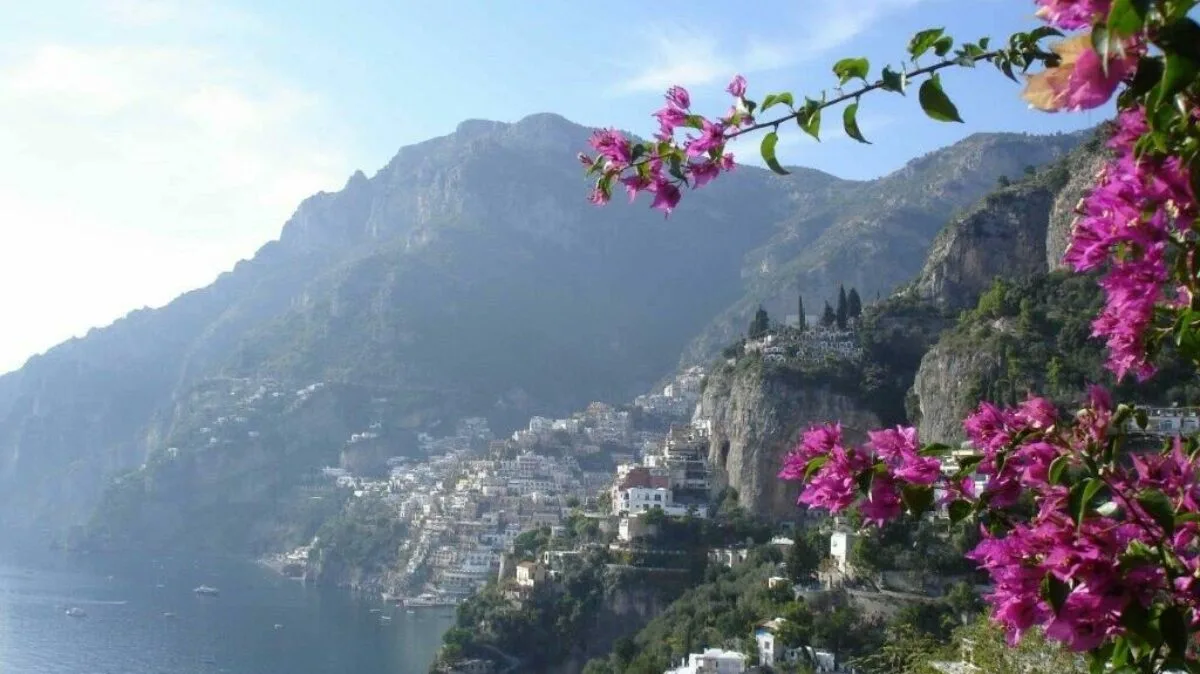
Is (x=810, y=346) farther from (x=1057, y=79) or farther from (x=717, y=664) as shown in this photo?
(x=1057, y=79)

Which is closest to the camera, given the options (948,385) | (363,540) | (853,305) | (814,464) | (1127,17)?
(1127,17)

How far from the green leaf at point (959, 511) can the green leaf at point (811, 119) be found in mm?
444

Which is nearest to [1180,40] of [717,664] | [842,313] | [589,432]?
[717,664]

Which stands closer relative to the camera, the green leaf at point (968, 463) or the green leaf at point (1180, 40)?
the green leaf at point (1180, 40)

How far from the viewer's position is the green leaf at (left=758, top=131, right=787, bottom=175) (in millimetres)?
1379

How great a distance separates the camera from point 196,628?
122 feet

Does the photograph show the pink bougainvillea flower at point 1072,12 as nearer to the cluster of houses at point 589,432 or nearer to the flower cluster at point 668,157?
the flower cluster at point 668,157

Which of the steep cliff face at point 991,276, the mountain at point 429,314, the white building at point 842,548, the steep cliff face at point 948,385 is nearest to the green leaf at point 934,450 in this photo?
the white building at point 842,548

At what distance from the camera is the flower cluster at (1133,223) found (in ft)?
3.28

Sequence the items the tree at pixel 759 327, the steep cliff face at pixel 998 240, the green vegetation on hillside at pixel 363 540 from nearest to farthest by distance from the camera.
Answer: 1. the steep cliff face at pixel 998 240
2. the tree at pixel 759 327
3. the green vegetation on hillside at pixel 363 540

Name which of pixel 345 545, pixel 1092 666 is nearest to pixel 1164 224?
pixel 1092 666

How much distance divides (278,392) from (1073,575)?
79.4 meters

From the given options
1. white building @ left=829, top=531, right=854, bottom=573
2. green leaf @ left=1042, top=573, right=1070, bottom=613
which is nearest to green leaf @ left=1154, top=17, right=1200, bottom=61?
green leaf @ left=1042, top=573, right=1070, bottom=613

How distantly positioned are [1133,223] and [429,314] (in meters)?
80.9
